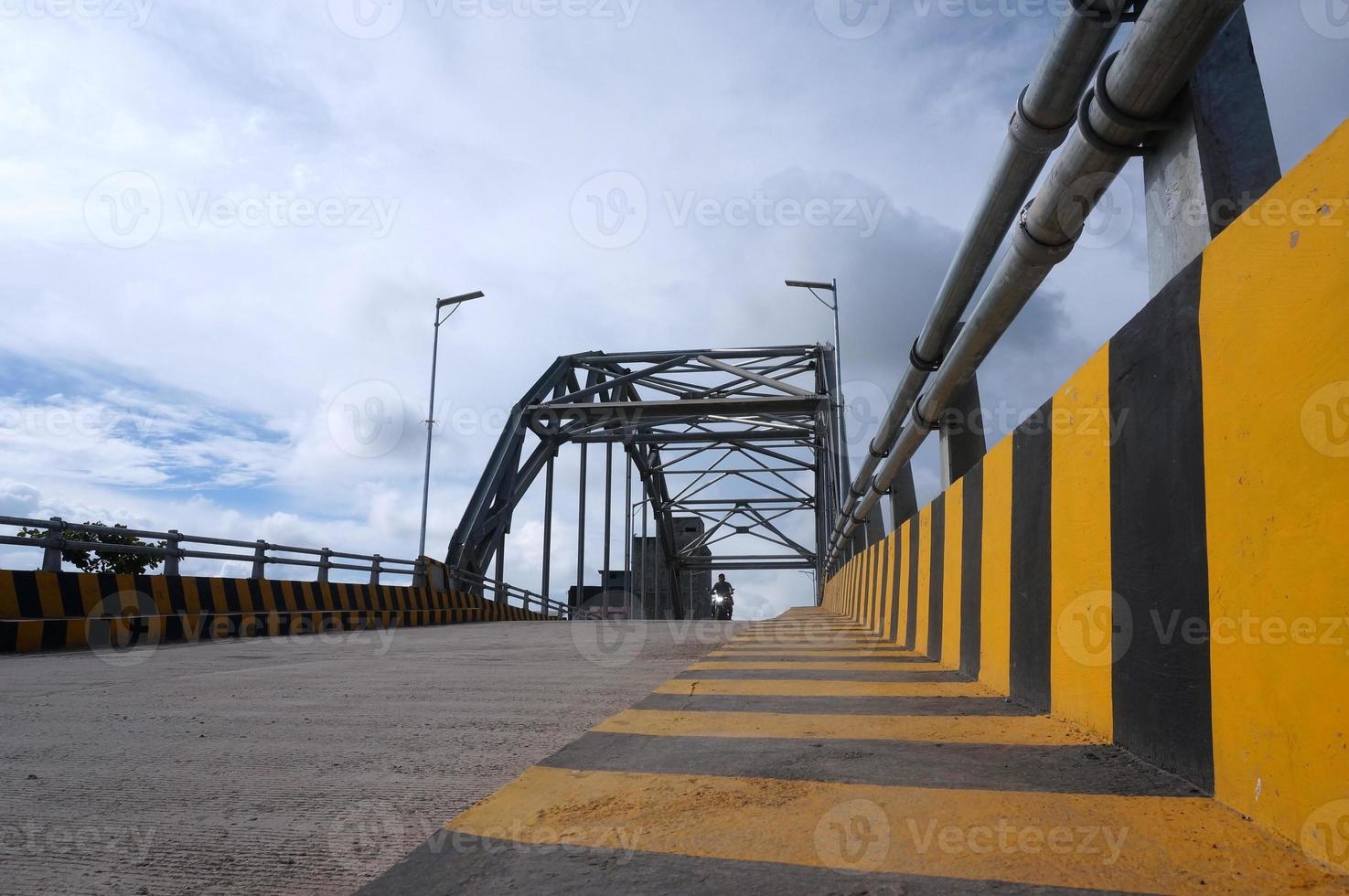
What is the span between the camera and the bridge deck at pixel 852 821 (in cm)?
121

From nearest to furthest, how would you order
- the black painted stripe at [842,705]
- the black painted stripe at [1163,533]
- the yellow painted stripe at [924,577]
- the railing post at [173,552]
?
the black painted stripe at [1163,533], the black painted stripe at [842,705], the yellow painted stripe at [924,577], the railing post at [173,552]

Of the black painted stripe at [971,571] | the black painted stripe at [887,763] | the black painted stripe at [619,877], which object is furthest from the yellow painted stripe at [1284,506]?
the black painted stripe at [971,571]

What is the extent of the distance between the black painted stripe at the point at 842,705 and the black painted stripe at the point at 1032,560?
0.09 m

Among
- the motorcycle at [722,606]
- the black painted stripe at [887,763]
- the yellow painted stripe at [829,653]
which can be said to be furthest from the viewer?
the motorcycle at [722,606]

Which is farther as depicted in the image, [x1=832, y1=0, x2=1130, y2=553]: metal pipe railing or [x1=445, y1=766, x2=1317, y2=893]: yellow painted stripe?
[x1=832, y1=0, x2=1130, y2=553]: metal pipe railing

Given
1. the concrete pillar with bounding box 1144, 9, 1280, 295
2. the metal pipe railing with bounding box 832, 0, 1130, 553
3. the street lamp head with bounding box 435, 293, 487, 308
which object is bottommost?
the concrete pillar with bounding box 1144, 9, 1280, 295

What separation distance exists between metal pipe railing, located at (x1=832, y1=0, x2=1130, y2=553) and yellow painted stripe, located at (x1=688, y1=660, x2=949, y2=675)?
1455 millimetres

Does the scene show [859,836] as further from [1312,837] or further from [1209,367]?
[1209,367]

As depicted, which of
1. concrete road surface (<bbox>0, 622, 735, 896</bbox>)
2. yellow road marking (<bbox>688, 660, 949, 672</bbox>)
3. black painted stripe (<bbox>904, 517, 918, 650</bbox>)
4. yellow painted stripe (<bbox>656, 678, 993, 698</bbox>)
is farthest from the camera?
black painted stripe (<bbox>904, 517, 918, 650</bbox>)

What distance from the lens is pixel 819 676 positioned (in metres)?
3.69

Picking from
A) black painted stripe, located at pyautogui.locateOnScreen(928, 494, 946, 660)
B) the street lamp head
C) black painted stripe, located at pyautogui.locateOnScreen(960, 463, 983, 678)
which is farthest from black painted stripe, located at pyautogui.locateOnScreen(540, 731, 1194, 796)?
the street lamp head

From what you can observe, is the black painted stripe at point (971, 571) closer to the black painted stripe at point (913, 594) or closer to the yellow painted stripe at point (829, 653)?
the yellow painted stripe at point (829, 653)

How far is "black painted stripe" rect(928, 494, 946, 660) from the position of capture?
4.13 m

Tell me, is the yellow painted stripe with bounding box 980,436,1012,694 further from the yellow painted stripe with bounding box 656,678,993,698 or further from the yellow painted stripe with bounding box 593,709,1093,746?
the yellow painted stripe with bounding box 593,709,1093,746
